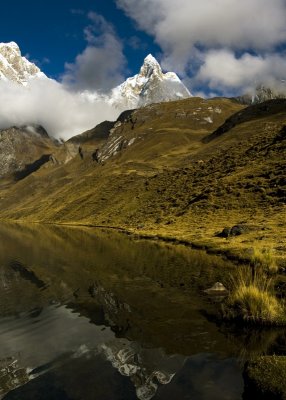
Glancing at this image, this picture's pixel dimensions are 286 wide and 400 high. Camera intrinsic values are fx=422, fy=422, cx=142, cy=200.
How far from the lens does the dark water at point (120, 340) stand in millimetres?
13844

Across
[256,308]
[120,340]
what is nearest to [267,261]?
[256,308]

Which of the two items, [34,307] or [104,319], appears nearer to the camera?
[104,319]

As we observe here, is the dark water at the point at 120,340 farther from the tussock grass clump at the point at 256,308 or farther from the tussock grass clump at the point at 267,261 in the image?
the tussock grass clump at the point at 267,261

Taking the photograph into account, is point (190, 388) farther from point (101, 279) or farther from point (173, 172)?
point (173, 172)

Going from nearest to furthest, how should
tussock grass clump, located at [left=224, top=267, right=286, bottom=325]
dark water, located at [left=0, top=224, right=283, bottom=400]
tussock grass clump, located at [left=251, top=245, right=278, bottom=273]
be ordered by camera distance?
dark water, located at [left=0, top=224, right=283, bottom=400] < tussock grass clump, located at [left=224, top=267, right=286, bottom=325] < tussock grass clump, located at [left=251, top=245, right=278, bottom=273]

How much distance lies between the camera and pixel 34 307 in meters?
26.2

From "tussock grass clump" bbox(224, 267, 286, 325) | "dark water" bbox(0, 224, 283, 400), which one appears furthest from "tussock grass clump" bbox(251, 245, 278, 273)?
"tussock grass clump" bbox(224, 267, 286, 325)

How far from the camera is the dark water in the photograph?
13.8 metres

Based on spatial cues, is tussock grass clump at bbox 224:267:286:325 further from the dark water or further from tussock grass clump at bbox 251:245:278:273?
tussock grass clump at bbox 251:245:278:273

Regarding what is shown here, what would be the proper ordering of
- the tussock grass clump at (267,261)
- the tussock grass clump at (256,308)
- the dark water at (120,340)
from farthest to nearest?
the tussock grass clump at (267,261) → the tussock grass clump at (256,308) → the dark water at (120,340)

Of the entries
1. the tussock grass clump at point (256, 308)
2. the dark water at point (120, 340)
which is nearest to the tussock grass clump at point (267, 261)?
the dark water at point (120, 340)

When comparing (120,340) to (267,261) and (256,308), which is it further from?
(267,261)

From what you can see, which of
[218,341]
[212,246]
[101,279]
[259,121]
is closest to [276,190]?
[212,246]

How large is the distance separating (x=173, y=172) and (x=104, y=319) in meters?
123
